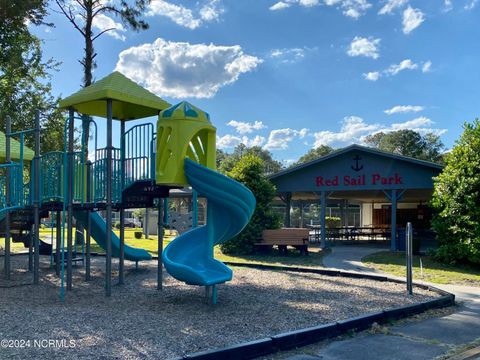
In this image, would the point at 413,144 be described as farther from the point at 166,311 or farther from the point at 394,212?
the point at 166,311

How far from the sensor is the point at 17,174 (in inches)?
425

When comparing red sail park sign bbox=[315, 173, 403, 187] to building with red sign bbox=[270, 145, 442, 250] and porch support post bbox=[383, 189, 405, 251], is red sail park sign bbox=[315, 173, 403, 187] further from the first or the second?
porch support post bbox=[383, 189, 405, 251]

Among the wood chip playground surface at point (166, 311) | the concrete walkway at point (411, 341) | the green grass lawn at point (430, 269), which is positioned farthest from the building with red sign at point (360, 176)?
the concrete walkway at point (411, 341)

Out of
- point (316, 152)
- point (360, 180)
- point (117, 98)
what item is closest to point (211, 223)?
point (117, 98)

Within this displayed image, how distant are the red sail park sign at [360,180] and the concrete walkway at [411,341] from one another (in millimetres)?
10659

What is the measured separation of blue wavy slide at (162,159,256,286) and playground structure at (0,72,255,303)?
17 mm

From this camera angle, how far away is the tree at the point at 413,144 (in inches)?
2438

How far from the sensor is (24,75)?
973 inches

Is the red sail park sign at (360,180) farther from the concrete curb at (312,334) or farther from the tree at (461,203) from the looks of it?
the concrete curb at (312,334)

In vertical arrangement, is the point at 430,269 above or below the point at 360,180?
below

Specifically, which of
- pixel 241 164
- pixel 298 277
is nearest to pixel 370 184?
pixel 241 164

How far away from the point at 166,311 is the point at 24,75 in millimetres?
21547

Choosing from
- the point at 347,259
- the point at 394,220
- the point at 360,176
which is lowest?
the point at 347,259

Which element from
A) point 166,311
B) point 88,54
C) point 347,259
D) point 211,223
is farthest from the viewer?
point 88,54
